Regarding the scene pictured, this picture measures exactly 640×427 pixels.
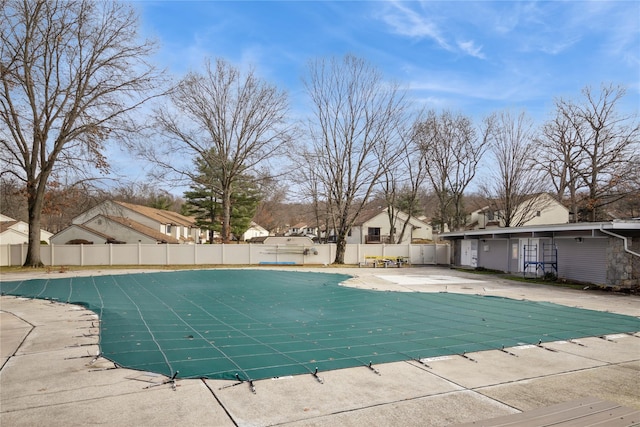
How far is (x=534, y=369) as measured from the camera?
516cm

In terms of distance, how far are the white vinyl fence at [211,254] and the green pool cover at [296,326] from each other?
35.5 ft

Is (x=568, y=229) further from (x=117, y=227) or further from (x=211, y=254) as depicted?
(x=117, y=227)

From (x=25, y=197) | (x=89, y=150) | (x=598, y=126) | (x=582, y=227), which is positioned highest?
(x=598, y=126)

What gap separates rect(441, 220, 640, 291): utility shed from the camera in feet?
46.8

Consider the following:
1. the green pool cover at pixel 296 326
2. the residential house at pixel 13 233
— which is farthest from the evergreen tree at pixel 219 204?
the green pool cover at pixel 296 326

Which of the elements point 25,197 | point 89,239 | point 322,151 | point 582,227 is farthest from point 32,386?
point 89,239

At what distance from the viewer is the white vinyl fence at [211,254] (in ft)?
77.0

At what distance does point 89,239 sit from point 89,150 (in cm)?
1137

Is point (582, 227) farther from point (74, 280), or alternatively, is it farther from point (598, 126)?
point (74, 280)

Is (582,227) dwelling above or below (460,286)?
above

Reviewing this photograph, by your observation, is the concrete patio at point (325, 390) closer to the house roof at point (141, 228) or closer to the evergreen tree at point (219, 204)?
the house roof at point (141, 228)

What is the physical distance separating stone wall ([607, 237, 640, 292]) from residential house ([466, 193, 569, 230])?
42.6 ft

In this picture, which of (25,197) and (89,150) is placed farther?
(25,197)

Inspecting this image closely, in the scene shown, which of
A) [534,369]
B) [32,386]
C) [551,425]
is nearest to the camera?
[551,425]
